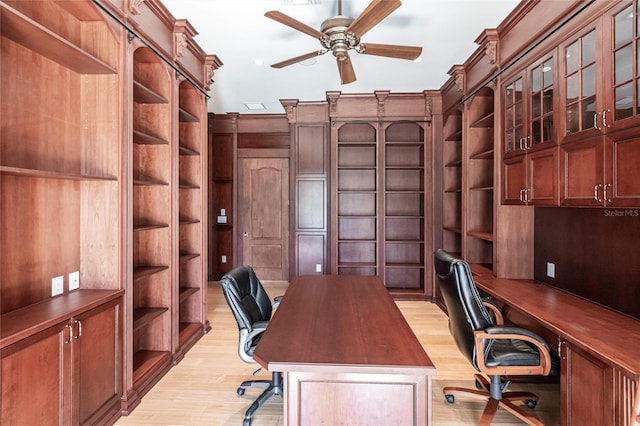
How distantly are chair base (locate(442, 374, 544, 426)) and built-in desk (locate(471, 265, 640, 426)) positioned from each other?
0.80 ft

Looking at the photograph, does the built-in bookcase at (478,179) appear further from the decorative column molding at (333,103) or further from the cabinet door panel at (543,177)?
the decorative column molding at (333,103)

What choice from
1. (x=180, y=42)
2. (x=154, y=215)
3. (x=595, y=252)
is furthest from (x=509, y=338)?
(x=180, y=42)

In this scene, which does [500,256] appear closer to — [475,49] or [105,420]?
[475,49]

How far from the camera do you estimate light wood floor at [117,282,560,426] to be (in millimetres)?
2279

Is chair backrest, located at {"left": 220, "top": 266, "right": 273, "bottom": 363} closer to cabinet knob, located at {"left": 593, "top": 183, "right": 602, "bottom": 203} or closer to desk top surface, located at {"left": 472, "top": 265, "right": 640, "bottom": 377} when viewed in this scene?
desk top surface, located at {"left": 472, "top": 265, "right": 640, "bottom": 377}

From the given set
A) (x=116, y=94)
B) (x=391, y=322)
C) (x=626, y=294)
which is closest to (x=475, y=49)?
(x=626, y=294)

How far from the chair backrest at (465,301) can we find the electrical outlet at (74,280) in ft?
7.89

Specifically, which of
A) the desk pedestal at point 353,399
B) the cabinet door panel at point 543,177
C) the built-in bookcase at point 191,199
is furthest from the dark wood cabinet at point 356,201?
the desk pedestal at point 353,399

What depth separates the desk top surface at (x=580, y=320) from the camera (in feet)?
5.18

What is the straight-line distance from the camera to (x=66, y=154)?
2.16m

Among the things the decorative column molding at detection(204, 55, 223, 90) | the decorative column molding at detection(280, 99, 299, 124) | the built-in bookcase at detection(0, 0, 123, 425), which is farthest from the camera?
the decorative column molding at detection(280, 99, 299, 124)

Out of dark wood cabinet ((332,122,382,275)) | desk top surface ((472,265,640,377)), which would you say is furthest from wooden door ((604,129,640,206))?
dark wood cabinet ((332,122,382,275))

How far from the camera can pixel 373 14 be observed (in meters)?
2.17

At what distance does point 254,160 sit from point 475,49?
12.8ft
